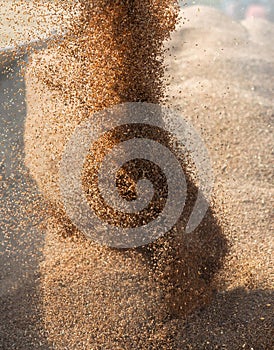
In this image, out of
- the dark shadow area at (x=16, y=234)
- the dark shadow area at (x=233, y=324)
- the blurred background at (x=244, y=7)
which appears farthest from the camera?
the blurred background at (x=244, y=7)

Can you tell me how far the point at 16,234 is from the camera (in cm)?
206

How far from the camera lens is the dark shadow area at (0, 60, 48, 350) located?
1.73 metres

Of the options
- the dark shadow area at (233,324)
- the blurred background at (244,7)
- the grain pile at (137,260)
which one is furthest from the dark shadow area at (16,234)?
the blurred background at (244,7)

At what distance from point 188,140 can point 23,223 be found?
0.85 meters

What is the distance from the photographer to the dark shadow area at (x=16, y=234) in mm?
1730

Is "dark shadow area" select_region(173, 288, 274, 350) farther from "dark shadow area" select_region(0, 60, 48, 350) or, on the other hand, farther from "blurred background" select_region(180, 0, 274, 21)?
"blurred background" select_region(180, 0, 274, 21)

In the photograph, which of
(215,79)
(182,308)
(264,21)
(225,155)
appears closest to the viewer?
(182,308)

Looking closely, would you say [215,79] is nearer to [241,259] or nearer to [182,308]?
[241,259]

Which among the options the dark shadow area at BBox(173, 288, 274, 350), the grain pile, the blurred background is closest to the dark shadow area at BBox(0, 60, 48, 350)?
the grain pile

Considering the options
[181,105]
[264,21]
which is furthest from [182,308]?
[264,21]

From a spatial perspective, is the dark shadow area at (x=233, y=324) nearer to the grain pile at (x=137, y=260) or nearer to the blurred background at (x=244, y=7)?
the grain pile at (x=137, y=260)

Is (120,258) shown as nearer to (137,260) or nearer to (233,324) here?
(137,260)

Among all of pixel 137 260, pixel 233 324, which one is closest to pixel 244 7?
pixel 137 260

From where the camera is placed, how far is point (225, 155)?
230 cm
